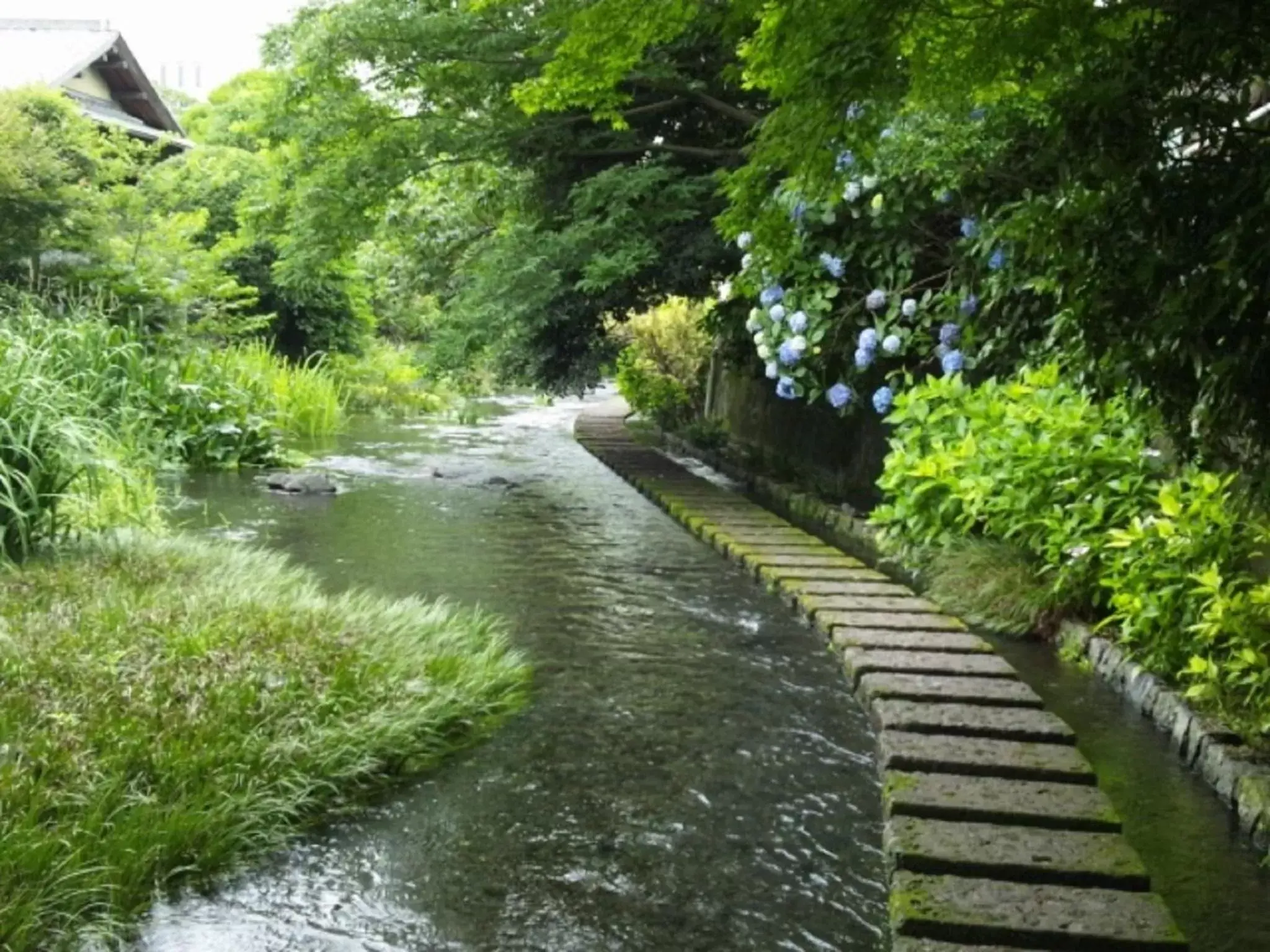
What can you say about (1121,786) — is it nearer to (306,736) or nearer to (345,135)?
(306,736)

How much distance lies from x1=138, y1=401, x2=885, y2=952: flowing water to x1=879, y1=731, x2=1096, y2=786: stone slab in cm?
15

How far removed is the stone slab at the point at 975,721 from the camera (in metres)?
3.72

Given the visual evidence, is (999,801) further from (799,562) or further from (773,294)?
(773,294)

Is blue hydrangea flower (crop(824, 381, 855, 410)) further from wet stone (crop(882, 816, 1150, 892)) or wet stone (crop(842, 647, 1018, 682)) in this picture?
wet stone (crop(882, 816, 1150, 892))

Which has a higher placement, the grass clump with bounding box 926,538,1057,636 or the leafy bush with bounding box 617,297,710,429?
the leafy bush with bounding box 617,297,710,429

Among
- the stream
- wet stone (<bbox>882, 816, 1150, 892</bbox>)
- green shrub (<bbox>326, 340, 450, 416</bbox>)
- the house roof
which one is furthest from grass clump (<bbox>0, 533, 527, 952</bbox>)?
the house roof

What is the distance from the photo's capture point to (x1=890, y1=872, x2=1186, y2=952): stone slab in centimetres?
250

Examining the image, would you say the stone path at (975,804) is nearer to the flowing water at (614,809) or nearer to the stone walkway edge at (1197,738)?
the flowing water at (614,809)

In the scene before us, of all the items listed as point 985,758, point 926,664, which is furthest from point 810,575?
point 985,758

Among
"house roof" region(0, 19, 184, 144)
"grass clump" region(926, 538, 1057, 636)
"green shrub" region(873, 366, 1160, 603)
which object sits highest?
"house roof" region(0, 19, 184, 144)

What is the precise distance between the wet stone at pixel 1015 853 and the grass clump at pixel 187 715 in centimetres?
150

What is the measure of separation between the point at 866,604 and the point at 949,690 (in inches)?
49.7

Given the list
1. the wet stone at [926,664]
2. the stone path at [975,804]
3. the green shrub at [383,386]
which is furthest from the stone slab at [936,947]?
the green shrub at [383,386]

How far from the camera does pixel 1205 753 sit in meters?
3.73
